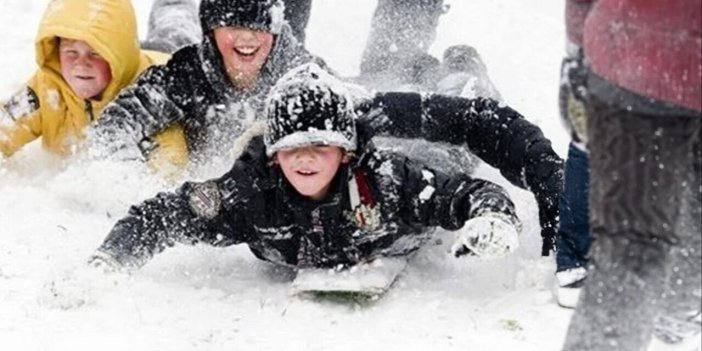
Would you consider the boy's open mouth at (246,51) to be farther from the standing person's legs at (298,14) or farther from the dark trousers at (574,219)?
the dark trousers at (574,219)

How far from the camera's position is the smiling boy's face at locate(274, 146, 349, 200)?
363 centimetres

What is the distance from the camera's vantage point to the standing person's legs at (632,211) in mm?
2154

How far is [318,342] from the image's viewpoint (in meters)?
3.22

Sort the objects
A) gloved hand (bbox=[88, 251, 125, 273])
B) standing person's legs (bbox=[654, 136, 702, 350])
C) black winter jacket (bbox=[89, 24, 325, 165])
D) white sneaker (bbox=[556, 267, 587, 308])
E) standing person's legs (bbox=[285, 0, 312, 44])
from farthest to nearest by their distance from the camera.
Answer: standing person's legs (bbox=[285, 0, 312, 44])
black winter jacket (bbox=[89, 24, 325, 165])
gloved hand (bbox=[88, 251, 125, 273])
white sneaker (bbox=[556, 267, 587, 308])
standing person's legs (bbox=[654, 136, 702, 350])

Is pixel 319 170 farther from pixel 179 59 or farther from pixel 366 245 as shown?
pixel 179 59

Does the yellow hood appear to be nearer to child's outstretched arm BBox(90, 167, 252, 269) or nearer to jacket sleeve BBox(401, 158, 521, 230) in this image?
child's outstretched arm BBox(90, 167, 252, 269)

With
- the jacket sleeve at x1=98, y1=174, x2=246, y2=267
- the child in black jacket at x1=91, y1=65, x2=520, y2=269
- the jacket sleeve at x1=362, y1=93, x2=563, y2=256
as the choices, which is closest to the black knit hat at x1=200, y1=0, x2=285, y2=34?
the jacket sleeve at x1=362, y1=93, x2=563, y2=256

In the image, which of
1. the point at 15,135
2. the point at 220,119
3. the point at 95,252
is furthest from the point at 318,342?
the point at 15,135

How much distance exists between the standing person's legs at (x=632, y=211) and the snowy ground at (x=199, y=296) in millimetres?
909

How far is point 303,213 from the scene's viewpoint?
12.3 feet

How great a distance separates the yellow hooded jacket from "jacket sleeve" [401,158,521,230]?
1392 mm

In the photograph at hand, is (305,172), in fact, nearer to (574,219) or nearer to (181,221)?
(181,221)

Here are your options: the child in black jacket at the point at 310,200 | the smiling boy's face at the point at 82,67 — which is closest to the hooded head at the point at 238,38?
the smiling boy's face at the point at 82,67

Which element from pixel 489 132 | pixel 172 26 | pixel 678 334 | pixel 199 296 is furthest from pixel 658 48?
pixel 172 26
